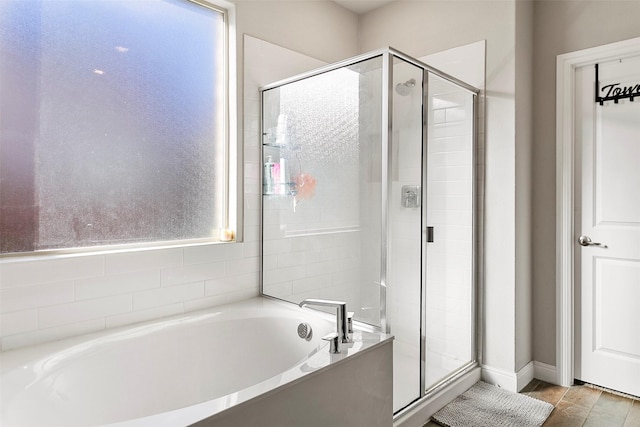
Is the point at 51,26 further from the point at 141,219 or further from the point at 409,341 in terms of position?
the point at 409,341

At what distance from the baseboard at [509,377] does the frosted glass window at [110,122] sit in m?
1.92

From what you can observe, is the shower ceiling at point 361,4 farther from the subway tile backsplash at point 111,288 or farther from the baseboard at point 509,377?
A: the baseboard at point 509,377

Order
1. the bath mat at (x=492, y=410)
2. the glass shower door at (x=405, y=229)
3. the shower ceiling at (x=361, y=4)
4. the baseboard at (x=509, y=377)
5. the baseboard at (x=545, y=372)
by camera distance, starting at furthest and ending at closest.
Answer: the shower ceiling at (x=361, y=4) < the baseboard at (x=545, y=372) < the baseboard at (x=509, y=377) < the bath mat at (x=492, y=410) < the glass shower door at (x=405, y=229)

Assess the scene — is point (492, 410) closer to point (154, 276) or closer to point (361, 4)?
point (154, 276)

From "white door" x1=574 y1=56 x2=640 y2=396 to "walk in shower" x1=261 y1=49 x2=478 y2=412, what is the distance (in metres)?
0.68

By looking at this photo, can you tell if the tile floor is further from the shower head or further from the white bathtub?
the shower head

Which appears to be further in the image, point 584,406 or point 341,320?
point 584,406

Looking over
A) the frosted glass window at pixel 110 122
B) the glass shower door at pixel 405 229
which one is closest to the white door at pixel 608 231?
the glass shower door at pixel 405 229

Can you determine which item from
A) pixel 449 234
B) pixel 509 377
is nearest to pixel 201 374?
pixel 449 234

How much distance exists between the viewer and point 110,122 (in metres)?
2.00

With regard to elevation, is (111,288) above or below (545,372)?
above

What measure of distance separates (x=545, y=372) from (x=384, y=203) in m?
1.74

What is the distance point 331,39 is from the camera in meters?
3.07

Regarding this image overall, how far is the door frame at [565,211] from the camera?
2590 mm
